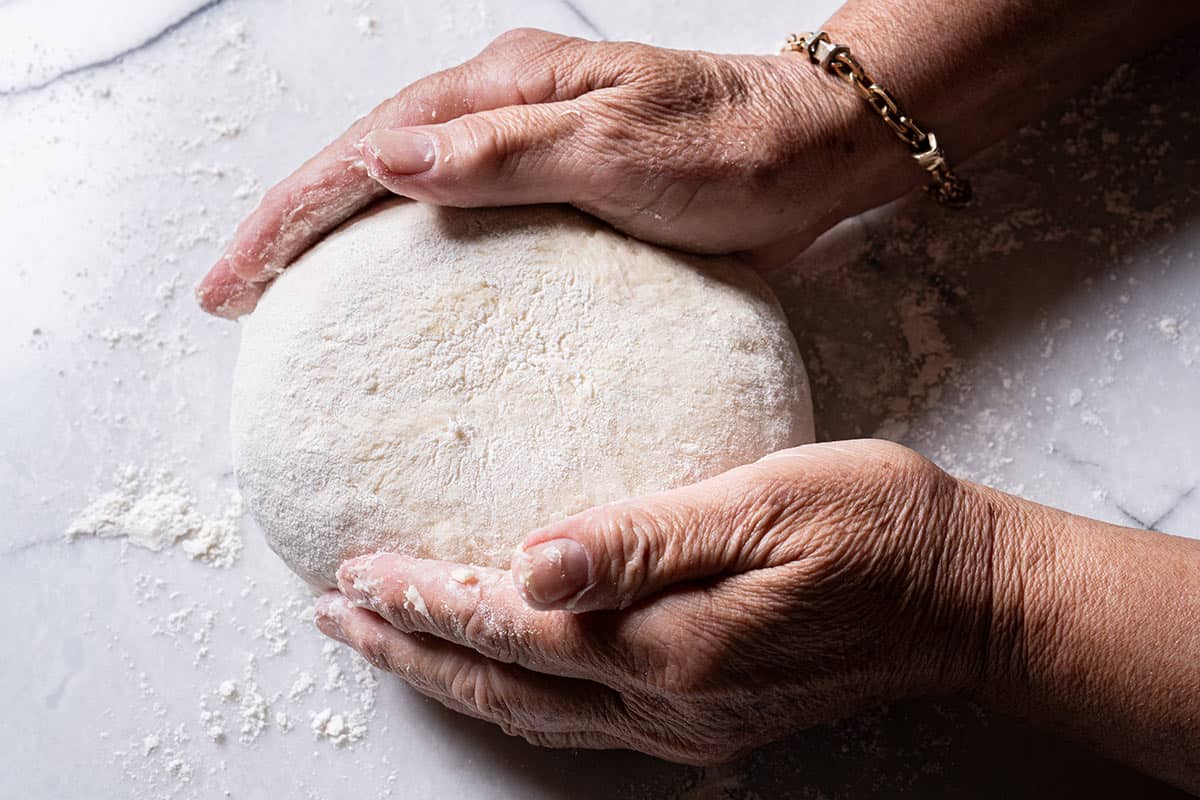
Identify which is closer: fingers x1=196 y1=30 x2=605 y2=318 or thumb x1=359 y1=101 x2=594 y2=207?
thumb x1=359 y1=101 x2=594 y2=207

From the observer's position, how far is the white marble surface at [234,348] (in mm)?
1511

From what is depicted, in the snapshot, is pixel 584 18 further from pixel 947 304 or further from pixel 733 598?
pixel 733 598

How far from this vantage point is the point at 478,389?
123cm

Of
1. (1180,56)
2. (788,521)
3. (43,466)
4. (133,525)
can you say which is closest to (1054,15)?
(1180,56)

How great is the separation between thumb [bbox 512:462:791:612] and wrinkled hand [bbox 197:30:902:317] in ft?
1.33

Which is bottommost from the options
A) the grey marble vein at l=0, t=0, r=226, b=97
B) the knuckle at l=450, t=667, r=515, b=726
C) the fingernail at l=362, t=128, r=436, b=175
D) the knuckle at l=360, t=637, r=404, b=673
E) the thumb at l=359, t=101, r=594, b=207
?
the knuckle at l=450, t=667, r=515, b=726

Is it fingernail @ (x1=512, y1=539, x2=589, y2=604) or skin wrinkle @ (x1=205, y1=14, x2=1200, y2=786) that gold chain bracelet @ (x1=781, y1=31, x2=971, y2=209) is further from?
fingernail @ (x1=512, y1=539, x2=589, y2=604)

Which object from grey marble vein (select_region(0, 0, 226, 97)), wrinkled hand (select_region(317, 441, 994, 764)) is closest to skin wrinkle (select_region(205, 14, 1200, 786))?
wrinkled hand (select_region(317, 441, 994, 764))

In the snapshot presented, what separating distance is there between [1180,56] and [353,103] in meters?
1.45

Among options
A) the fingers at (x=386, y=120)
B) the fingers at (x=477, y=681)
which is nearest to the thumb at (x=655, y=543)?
the fingers at (x=477, y=681)

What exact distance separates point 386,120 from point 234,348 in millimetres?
562

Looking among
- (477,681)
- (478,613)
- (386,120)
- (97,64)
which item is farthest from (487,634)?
(97,64)

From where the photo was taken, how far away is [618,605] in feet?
3.67

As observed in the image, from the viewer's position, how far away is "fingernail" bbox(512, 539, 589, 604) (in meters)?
1.03
